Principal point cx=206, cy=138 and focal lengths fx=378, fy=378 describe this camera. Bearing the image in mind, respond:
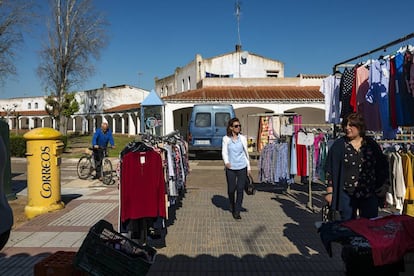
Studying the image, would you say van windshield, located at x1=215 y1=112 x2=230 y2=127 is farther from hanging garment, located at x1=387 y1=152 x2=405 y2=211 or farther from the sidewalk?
hanging garment, located at x1=387 y1=152 x2=405 y2=211

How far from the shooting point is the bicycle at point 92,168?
11.5 metres

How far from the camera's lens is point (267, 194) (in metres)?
9.52

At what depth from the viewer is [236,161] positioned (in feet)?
22.3

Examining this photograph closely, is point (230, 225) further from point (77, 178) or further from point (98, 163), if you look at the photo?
point (77, 178)

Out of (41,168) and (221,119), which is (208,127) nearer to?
(221,119)

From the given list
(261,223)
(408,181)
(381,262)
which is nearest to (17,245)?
(261,223)

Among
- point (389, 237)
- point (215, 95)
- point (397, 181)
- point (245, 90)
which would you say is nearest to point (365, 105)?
point (397, 181)

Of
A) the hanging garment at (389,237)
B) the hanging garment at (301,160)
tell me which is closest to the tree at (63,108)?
the hanging garment at (301,160)

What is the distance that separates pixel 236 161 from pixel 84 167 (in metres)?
7.55

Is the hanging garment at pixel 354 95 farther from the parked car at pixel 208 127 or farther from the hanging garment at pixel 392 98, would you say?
the parked car at pixel 208 127

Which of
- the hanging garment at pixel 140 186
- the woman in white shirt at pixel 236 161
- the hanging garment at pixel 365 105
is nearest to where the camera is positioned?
the hanging garment at pixel 140 186

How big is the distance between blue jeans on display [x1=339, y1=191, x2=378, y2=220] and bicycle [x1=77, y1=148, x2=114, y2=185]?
332 inches

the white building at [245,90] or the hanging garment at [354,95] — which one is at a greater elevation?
the white building at [245,90]

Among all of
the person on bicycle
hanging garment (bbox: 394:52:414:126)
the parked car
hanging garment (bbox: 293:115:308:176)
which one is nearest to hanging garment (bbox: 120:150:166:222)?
hanging garment (bbox: 394:52:414:126)
